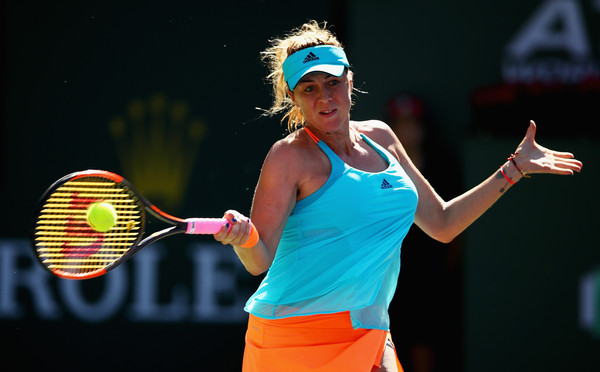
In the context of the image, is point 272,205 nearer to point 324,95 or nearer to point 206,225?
point 206,225

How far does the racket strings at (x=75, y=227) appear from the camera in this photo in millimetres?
2619

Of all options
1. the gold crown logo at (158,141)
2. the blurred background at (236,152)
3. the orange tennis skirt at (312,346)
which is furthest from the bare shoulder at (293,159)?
the gold crown logo at (158,141)

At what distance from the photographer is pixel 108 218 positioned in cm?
262

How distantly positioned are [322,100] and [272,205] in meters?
0.39

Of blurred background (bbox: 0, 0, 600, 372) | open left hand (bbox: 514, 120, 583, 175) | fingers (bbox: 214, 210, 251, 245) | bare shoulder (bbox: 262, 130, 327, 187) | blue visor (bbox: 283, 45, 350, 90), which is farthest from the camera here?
blurred background (bbox: 0, 0, 600, 372)

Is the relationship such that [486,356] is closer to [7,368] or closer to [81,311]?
[81,311]

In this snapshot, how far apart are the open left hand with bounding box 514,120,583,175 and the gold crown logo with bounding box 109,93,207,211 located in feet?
6.60

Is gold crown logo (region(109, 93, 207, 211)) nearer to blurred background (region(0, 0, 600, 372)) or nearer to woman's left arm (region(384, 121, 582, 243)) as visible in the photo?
blurred background (region(0, 0, 600, 372))

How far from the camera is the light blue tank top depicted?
271 centimetres

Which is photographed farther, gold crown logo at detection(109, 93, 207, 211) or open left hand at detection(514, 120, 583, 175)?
gold crown logo at detection(109, 93, 207, 211)

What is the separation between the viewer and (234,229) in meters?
2.52

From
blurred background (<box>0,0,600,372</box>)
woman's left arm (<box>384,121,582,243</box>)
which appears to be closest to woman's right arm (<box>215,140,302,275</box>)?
woman's left arm (<box>384,121,582,243</box>)

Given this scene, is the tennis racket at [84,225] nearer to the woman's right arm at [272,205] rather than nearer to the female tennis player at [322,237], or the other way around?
the woman's right arm at [272,205]

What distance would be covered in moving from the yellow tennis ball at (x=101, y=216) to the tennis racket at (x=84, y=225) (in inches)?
1.0
